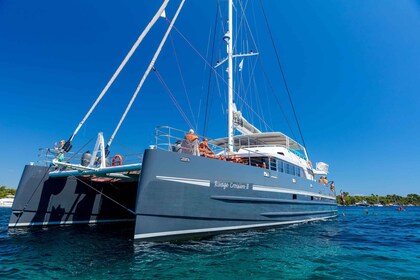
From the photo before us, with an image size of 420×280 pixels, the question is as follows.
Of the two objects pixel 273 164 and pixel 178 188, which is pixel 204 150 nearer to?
pixel 178 188

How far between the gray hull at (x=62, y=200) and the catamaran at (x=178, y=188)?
0.14 feet

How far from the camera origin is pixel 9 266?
6.07 meters

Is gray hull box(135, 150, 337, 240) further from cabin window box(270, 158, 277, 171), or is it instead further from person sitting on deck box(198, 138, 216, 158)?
person sitting on deck box(198, 138, 216, 158)

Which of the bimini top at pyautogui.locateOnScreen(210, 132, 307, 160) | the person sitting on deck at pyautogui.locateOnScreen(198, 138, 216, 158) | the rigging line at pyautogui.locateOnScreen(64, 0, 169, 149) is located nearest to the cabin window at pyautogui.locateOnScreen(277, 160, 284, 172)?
the bimini top at pyautogui.locateOnScreen(210, 132, 307, 160)

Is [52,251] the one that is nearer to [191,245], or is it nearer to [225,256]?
[191,245]

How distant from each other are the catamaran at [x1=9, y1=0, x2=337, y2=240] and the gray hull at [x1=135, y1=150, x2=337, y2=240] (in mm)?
33

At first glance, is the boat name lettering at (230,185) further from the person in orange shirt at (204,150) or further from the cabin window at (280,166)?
the cabin window at (280,166)

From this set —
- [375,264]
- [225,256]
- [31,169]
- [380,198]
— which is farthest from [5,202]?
[380,198]

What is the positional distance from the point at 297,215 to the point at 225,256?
8.81 metres

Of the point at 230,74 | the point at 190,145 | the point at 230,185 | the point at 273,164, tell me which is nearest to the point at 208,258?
the point at 230,185

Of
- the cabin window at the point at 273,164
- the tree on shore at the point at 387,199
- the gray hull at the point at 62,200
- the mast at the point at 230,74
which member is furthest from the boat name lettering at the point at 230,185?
the tree on shore at the point at 387,199

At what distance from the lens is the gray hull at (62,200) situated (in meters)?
12.1

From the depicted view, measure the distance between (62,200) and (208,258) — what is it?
10.2 meters

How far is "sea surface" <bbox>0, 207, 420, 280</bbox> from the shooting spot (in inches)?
223
